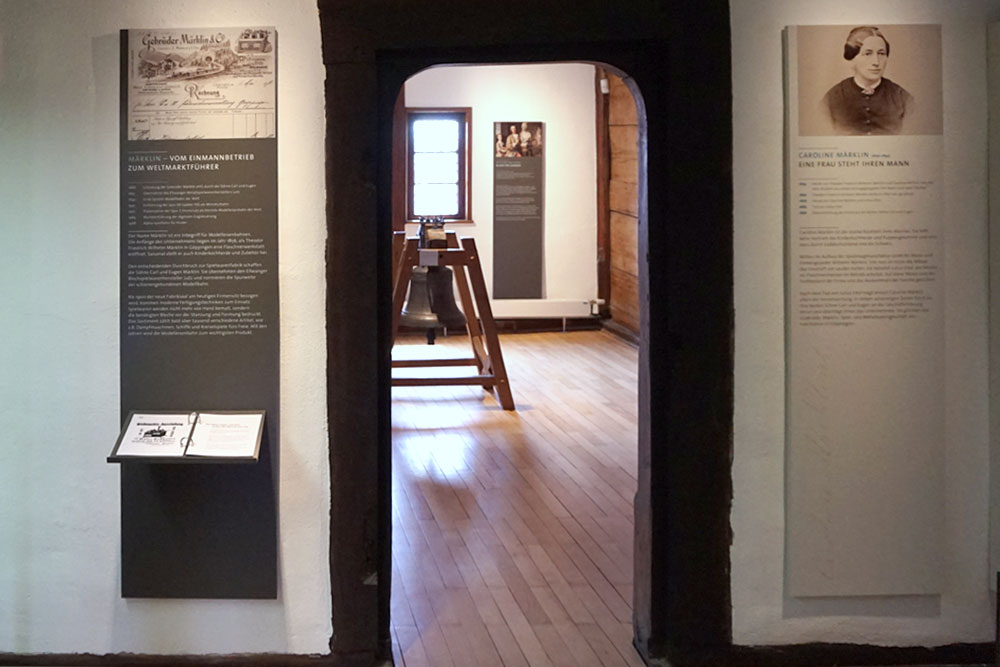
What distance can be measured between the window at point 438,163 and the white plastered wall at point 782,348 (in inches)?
383

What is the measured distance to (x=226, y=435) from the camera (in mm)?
3865

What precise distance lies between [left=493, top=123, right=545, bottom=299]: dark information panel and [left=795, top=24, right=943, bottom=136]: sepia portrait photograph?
9.80 meters

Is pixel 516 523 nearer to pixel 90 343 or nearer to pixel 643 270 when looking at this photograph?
pixel 643 270

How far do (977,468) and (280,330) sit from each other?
2.25m

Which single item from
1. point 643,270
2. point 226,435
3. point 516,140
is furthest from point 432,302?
point 226,435

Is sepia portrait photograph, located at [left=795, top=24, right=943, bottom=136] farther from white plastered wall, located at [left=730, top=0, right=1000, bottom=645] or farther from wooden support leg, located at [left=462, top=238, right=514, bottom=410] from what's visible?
wooden support leg, located at [left=462, top=238, right=514, bottom=410]

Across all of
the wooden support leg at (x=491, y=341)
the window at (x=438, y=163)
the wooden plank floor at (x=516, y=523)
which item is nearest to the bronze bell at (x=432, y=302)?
the wooden plank floor at (x=516, y=523)

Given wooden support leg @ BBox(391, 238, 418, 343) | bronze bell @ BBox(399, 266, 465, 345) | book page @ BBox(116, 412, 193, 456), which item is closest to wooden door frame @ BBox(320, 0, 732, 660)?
book page @ BBox(116, 412, 193, 456)

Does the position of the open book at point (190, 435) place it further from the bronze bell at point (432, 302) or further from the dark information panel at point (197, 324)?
the bronze bell at point (432, 302)

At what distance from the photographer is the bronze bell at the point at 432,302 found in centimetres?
979

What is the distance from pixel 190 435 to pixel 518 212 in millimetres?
10001

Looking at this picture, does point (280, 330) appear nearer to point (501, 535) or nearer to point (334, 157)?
point (334, 157)

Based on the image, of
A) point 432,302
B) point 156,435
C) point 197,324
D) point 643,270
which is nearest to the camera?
point 156,435

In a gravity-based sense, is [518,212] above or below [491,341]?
above
